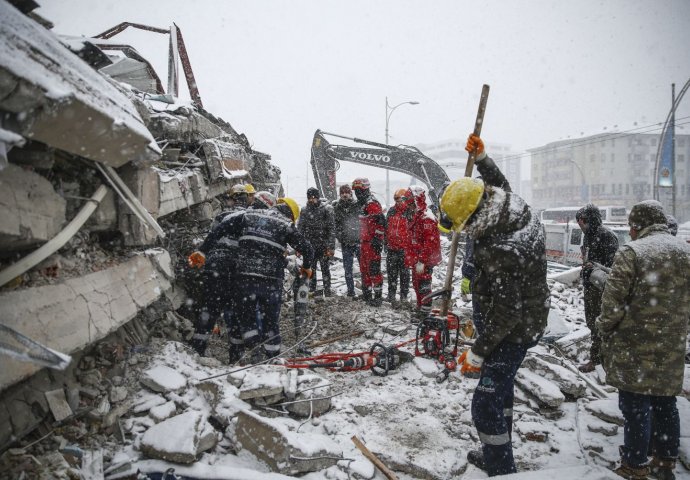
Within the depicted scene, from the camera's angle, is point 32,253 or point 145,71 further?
point 145,71

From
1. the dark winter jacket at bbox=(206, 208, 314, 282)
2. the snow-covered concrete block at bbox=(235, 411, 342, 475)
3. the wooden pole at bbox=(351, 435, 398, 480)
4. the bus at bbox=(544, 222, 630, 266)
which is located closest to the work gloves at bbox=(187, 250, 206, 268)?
the dark winter jacket at bbox=(206, 208, 314, 282)

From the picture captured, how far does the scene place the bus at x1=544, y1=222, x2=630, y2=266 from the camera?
12.4 m

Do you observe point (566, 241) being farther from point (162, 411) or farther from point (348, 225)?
point (162, 411)

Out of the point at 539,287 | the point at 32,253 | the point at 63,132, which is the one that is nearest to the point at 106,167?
the point at 63,132

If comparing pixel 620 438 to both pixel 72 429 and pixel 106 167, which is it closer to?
pixel 72 429

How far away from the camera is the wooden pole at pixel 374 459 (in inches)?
94.5

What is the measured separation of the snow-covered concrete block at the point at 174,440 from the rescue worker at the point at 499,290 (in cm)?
175

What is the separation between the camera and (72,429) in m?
2.12

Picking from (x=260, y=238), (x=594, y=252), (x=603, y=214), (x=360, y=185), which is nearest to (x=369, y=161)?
(x=360, y=185)

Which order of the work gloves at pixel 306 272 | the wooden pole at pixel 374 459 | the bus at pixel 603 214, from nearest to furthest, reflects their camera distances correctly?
the wooden pole at pixel 374 459 < the work gloves at pixel 306 272 < the bus at pixel 603 214

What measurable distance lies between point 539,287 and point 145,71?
21.0 feet

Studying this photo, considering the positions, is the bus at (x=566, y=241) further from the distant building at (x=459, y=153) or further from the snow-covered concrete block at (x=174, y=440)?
the distant building at (x=459, y=153)

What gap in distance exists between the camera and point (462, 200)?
90.5 inches

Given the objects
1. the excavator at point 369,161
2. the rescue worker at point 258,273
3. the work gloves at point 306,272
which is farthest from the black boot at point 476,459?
the excavator at point 369,161
